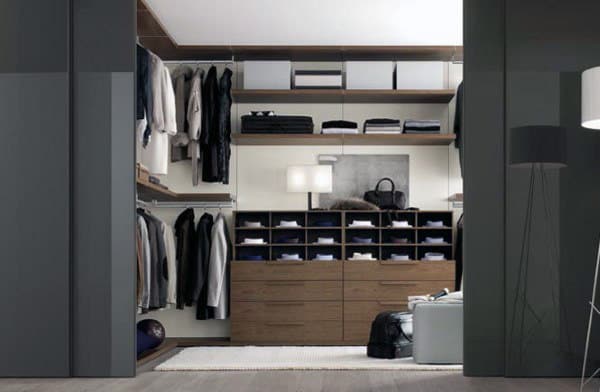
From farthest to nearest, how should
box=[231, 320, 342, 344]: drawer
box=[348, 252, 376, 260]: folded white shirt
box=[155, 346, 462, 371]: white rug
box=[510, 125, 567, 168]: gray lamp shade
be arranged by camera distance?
1. box=[348, 252, 376, 260]: folded white shirt
2. box=[231, 320, 342, 344]: drawer
3. box=[155, 346, 462, 371]: white rug
4. box=[510, 125, 567, 168]: gray lamp shade

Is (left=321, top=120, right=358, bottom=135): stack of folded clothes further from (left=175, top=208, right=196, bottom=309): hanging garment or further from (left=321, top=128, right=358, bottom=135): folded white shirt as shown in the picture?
(left=175, top=208, right=196, bottom=309): hanging garment

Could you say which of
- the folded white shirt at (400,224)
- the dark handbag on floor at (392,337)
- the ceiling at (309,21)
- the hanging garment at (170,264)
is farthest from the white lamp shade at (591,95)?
the hanging garment at (170,264)

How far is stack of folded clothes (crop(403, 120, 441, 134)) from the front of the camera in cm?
755

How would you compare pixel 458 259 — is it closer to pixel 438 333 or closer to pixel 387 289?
pixel 387 289

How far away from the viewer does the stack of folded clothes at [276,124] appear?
754 cm

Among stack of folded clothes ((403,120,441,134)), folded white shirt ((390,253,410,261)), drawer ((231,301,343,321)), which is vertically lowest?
drawer ((231,301,343,321))

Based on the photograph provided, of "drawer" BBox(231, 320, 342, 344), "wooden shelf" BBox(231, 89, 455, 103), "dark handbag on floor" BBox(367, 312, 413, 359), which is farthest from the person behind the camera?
"wooden shelf" BBox(231, 89, 455, 103)

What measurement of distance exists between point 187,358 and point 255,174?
224cm

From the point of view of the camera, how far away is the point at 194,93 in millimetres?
7469

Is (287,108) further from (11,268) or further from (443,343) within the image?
(11,268)

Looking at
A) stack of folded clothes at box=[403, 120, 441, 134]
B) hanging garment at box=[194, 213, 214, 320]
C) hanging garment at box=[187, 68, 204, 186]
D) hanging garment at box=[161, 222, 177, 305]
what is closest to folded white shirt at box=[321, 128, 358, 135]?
stack of folded clothes at box=[403, 120, 441, 134]

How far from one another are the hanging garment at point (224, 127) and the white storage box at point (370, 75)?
1070 millimetres

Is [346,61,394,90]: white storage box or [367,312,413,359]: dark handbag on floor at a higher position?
[346,61,394,90]: white storage box

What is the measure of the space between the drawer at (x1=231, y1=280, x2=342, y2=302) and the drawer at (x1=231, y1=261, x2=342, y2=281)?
0.05m
